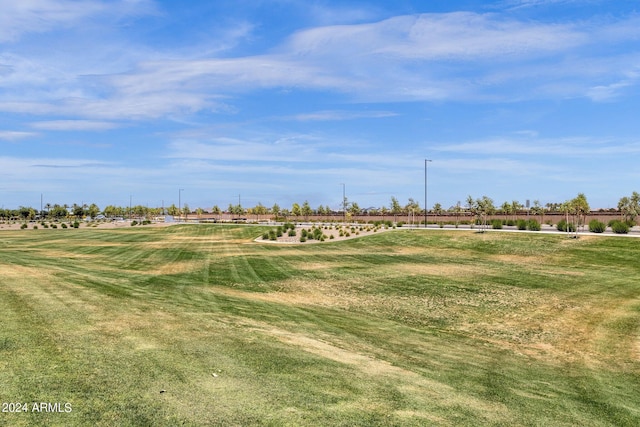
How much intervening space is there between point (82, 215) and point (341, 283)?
148m

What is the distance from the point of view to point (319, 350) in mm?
9844

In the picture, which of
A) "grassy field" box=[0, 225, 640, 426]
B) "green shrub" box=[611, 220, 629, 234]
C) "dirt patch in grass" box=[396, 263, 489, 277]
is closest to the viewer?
"grassy field" box=[0, 225, 640, 426]

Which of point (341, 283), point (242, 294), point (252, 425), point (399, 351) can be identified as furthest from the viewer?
point (341, 283)

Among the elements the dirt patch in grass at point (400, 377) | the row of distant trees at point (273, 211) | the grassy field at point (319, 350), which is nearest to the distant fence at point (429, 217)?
the row of distant trees at point (273, 211)


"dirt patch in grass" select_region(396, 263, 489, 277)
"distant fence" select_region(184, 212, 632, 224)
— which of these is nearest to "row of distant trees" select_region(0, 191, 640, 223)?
"distant fence" select_region(184, 212, 632, 224)

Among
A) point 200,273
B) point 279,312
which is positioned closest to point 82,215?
point 200,273

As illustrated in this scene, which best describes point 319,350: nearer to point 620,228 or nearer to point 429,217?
point 620,228

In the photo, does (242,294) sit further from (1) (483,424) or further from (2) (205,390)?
(1) (483,424)

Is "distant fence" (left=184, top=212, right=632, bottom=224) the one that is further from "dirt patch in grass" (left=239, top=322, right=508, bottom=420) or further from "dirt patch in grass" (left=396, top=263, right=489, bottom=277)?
"dirt patch in grass" (left=239, top=322, right=508, bottom=420)

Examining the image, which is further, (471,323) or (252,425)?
(471,323)

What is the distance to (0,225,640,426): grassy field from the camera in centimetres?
645

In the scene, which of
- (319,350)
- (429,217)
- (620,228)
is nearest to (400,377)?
(319,350)

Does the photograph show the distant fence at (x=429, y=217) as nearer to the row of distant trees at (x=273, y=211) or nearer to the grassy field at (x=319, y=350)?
the row of distant trees at (x=273, y=211)

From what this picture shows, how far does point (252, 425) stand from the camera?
5836 millimetres
